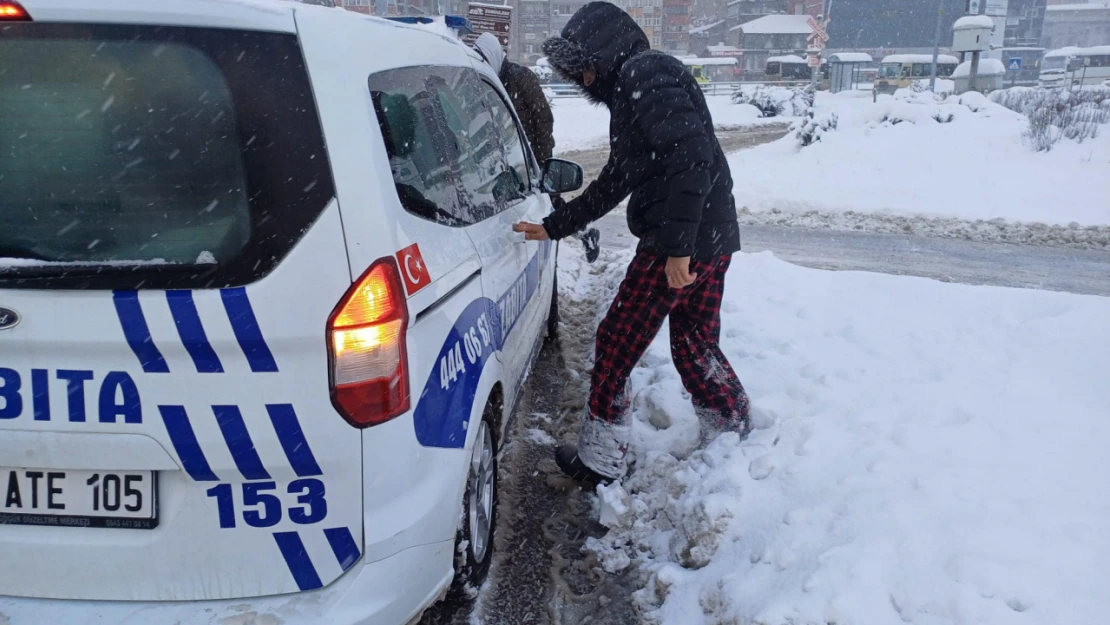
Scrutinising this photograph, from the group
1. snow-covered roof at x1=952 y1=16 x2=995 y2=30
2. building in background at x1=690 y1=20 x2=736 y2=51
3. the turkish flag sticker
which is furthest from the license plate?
building in background at x1=690 y1=20 x2=736 y2=51

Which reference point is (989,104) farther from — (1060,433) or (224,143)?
(224,143)

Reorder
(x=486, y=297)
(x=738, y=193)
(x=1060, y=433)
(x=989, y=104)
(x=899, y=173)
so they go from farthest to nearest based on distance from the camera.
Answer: (x=989, y=104), (x=899, y=173), (x=738, y=193), (x=1060, y=433), (x=486, y=297)

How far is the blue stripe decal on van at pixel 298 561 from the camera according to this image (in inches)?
67.7

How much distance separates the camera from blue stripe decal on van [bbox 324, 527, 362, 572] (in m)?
1.74

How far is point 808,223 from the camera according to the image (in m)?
9.59

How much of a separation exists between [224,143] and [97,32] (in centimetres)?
33

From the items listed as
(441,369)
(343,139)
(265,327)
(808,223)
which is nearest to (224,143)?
(343,139)

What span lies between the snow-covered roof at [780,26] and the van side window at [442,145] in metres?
78.1

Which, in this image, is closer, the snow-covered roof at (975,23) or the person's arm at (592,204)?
the person's arm at (592,204)

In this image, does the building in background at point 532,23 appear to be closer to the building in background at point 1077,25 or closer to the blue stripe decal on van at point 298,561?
the building in background at point 1077,25

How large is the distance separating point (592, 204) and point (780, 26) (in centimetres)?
7910

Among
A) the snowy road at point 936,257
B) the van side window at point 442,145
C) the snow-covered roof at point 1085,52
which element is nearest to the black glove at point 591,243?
the van side window at point 442,145

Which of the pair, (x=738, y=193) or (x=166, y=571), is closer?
(x=166, y=571)

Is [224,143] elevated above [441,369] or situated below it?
above
